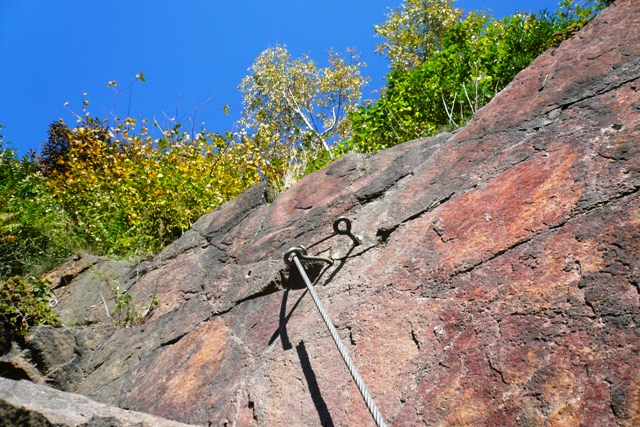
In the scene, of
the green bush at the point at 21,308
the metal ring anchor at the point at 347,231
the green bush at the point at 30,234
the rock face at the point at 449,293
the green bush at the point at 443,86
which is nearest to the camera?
the rock face at the point at 449,293

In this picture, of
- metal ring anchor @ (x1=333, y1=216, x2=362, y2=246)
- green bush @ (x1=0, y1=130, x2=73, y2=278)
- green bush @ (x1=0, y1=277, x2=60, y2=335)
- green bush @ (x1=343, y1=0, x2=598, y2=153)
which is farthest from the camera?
green bush @ (x1=343, y1=0, x2=598, y2=153)

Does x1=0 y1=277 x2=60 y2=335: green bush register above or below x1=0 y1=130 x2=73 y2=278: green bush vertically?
below

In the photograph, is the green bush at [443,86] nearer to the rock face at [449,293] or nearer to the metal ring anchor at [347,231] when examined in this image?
the rock face at [449,293]

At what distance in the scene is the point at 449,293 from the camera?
106 inches

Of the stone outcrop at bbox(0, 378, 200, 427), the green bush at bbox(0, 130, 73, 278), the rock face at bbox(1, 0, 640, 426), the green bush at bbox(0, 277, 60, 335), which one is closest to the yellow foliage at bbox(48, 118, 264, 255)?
the green bush at bbox(0, 130, 73, 278)

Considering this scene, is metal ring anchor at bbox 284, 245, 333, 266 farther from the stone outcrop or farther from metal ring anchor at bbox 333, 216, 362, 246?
the stone outcrop

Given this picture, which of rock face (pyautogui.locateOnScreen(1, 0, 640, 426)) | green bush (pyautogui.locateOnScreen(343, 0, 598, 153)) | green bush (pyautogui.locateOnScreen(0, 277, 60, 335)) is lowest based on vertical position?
rock face (pyautogui.locateOnScreen(1, 0, 640, 426))

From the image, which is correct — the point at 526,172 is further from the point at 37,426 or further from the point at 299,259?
the point at 37,426

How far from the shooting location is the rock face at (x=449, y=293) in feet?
7.05

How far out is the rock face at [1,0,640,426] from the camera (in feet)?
7.05

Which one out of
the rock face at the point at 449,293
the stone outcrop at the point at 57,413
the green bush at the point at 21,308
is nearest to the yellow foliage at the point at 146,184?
the green bush at the point at 21,308

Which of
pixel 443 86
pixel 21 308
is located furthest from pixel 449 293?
pixel 443 86

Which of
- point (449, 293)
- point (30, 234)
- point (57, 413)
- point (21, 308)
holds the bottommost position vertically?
point (449, 293)

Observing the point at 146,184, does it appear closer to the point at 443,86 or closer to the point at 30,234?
the point at 30,234
